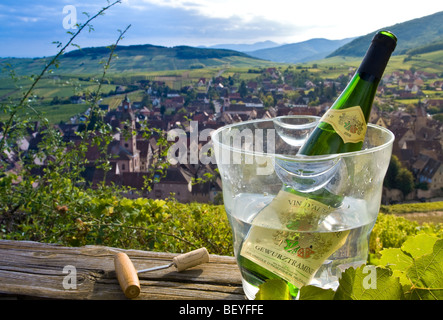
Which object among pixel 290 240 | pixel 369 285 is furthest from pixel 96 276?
pixel 369 285

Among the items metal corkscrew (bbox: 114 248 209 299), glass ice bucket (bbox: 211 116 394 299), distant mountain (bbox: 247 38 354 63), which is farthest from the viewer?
distant mountain (bbox: 247 38 354 63)

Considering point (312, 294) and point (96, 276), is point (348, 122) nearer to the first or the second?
point (312, 294)

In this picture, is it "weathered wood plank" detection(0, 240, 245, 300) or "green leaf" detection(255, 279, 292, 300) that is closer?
"green leaf" detection(255, 279, 292, 300)

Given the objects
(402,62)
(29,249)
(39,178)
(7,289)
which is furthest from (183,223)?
(402,62)

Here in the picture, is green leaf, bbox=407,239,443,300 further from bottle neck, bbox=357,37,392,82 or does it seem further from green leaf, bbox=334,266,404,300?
bottle neck, bbox=357,37,392,82

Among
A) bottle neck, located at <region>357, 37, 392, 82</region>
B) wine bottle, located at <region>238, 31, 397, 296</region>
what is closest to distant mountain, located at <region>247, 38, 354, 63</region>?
bottle neck, located at <region>357, 37, 392, 82</region>

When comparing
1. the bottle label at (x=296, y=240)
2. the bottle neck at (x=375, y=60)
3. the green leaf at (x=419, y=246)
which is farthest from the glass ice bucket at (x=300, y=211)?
the bottle neck at (x=375, y=60)

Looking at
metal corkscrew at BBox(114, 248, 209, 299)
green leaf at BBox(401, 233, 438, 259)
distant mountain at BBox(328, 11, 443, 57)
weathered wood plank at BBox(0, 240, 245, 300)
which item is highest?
distant mountain at BBox(328, 11, 443, 57)
